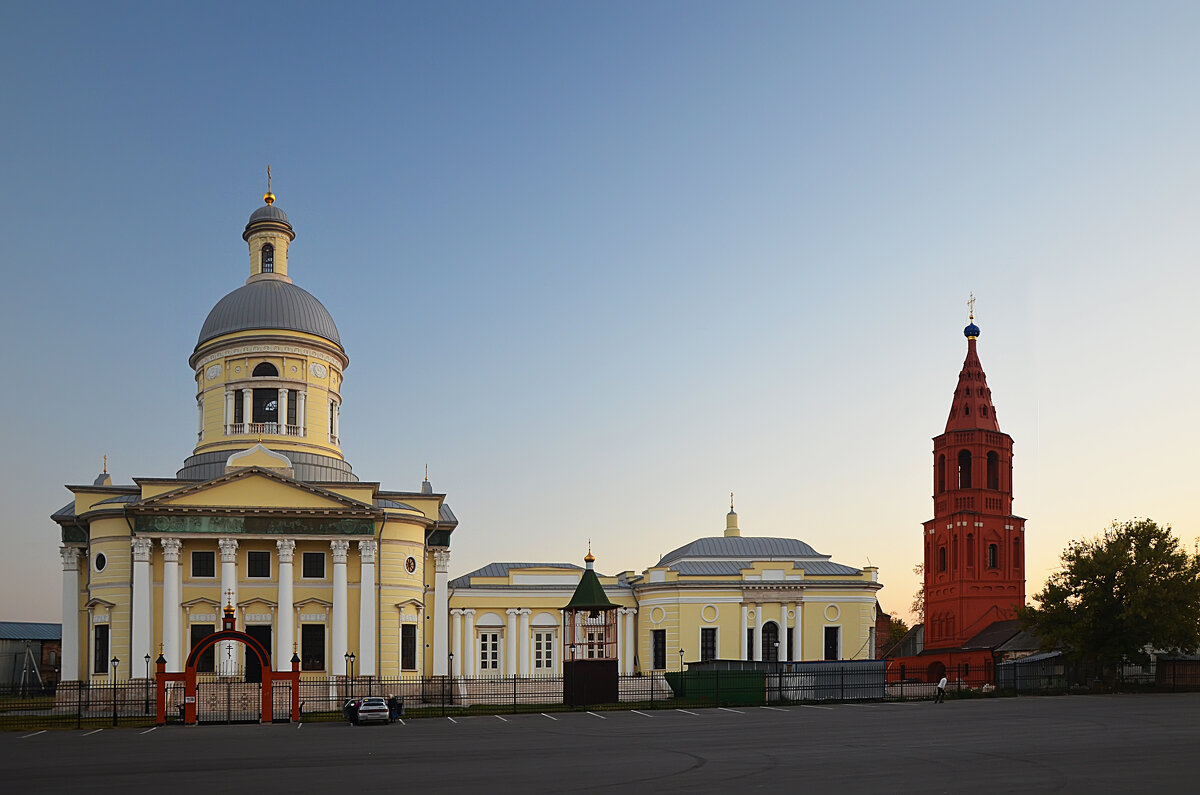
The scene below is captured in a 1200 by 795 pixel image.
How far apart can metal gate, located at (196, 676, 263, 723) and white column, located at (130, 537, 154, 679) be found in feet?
21.1

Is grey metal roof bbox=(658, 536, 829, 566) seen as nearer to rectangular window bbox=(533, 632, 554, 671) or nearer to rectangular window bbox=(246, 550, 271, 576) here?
rectangular window bbox=(533, 632, 554, 671)

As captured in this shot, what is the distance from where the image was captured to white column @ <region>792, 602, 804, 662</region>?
7169 centimetres

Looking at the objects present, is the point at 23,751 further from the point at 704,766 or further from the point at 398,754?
the point at 704,766

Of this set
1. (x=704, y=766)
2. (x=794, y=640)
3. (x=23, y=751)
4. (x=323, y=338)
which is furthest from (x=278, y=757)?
(x=794, y=640)

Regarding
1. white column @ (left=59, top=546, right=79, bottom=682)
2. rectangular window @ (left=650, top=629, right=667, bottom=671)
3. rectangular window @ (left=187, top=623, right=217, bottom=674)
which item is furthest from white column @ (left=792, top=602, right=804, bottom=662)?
white column @ (left=59, top=546, right=79, bottom=682)

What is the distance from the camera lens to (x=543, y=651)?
72.2 metres

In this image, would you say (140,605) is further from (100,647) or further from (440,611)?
(440,611)

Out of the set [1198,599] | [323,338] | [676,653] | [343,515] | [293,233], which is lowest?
[676,653]

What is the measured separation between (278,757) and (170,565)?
32.0m

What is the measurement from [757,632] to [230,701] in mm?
35812

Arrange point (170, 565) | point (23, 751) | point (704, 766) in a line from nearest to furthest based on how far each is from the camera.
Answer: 1. point (704, 766)
2. point (23, 751)
3. point (170, 565)

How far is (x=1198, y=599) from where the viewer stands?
5788cm

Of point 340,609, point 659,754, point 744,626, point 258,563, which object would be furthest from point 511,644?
point 659,754

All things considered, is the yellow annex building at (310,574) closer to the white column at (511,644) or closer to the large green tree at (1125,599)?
the white column at (511,644)
